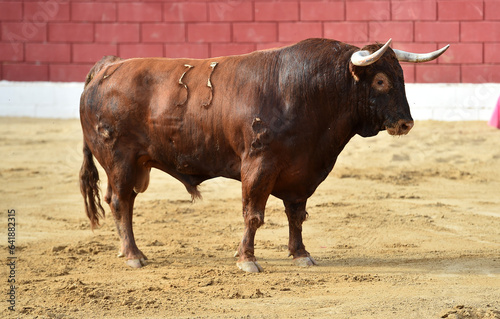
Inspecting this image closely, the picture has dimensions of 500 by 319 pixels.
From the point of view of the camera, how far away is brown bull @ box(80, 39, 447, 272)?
18.8 ft

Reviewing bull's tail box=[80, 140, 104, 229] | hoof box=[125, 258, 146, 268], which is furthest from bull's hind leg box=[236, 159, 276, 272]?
bull's tail box=[80, 140, 104, 229]

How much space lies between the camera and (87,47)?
13297 mm

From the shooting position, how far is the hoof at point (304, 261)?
6.05 meters

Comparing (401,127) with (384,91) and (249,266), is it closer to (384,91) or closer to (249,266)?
(384,91)

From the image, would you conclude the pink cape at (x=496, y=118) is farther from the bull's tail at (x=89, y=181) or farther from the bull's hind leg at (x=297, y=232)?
the bull's tail at (x=89, y=181)

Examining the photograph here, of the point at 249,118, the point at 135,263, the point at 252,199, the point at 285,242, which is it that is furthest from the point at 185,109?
the point at 285,242

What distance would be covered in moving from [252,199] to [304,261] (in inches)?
26.8

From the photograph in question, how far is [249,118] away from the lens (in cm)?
579

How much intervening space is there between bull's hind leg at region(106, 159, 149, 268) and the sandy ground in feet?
0.50

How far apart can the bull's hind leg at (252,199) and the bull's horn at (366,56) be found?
97 cm

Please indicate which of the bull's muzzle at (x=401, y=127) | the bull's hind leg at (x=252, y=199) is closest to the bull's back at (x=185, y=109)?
the bull's hind leg at (x=252, y=199)

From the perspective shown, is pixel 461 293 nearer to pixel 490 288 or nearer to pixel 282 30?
pixel 490 288

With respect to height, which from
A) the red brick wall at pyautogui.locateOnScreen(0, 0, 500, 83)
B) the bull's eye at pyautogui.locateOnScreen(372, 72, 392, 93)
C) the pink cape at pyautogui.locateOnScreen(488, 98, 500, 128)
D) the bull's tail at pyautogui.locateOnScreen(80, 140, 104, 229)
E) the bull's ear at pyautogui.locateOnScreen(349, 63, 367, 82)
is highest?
the red brick wall at pyautogui.locateOnScreen(0, 0, 500, 83)

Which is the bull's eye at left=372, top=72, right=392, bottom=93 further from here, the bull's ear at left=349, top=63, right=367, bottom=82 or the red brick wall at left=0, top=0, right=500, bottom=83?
the red brick wall at left=0, top=0, right=500, bottom=83
